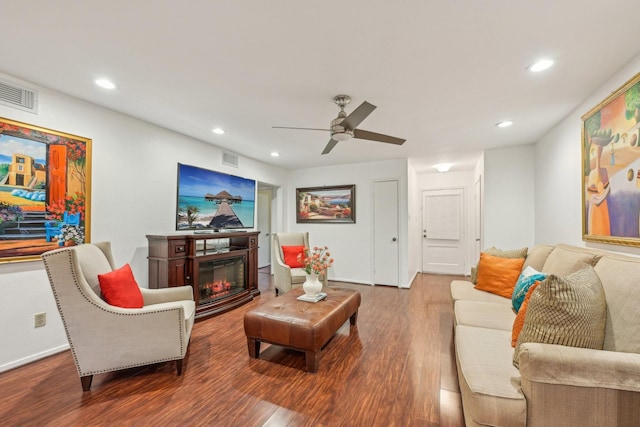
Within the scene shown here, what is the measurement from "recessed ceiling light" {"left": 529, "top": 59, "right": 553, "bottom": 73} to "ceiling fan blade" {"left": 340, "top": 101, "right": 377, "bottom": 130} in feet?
4.02

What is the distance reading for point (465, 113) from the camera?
2910 mm

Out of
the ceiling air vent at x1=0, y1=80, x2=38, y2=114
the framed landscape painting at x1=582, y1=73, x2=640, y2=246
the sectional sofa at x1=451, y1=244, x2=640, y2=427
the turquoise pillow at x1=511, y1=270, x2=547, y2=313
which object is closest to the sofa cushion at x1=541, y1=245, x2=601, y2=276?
the turquoise pillow at x1=511, y1=270, x2=547, y2=313

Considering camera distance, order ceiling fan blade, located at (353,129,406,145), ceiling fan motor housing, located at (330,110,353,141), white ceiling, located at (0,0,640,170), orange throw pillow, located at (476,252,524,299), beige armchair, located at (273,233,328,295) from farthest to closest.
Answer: beige armchair, located at (273,233,328,295) → orange throw pillow, located at (476,252,524,299) → ceiling fan blade, located at (353,129,406,145) → ceiling fan motor housing, located at (330,110,353,141) → white ceiling, located at (0,0,640,170)

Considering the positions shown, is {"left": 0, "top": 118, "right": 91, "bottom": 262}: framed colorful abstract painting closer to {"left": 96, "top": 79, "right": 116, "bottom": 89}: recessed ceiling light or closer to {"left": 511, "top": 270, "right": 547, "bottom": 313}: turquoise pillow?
{"left": 96, "top": 79, "right": 116, "bottom": 89}: recessed ceiling light

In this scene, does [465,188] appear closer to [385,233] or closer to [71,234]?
[385,233]

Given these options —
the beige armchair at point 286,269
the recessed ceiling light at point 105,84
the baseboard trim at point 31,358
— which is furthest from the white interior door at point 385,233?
the baseboard trim at point 31,358

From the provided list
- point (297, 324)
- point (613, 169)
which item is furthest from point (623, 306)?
point (297, 324)

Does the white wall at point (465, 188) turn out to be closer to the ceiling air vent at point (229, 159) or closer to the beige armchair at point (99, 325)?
the ceiling air vent at point (229, 159)

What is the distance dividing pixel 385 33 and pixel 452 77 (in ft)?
2.79

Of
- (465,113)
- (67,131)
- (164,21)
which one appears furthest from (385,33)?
(67,131)

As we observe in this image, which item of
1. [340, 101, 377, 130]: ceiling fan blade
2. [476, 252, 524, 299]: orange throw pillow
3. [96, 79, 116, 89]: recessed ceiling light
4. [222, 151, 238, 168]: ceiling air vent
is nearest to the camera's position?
[340, 101, 377, 130]: ceiling fan blade

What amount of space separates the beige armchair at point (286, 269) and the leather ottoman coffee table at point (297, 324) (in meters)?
1.03

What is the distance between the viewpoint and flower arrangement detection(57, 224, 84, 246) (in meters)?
2.51

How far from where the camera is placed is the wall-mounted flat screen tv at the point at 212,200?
3701 millimetres
